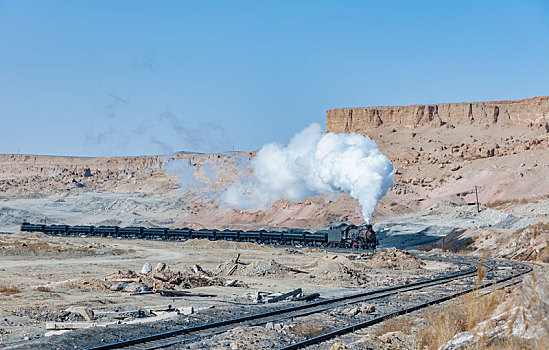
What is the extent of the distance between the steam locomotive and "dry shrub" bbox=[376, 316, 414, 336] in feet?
118

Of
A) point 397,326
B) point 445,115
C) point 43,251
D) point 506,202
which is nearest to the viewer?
point 397,326

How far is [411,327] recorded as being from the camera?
14.2m

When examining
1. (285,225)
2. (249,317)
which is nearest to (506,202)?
(285,225)

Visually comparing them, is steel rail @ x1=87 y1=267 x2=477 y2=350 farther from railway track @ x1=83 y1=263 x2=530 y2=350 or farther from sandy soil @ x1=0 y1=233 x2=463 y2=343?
sandy soil @ x1=0 y1=233 x2=463 y2=343

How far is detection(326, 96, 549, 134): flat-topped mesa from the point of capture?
132 metres

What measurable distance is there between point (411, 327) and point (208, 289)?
1309 cm

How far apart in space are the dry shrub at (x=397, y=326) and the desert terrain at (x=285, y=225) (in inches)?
3.2

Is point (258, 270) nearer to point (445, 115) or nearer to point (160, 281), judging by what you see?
point (160, 281)

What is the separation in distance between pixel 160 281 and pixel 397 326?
13694mm

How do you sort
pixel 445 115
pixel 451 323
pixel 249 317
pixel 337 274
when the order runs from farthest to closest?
pixel 445 115 < pixel 337 274 < pixel 249 317 < pixel 451 323

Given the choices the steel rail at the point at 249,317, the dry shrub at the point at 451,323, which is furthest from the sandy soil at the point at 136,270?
the dry shrub at the point at 451,323

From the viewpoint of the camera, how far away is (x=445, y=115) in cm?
14550

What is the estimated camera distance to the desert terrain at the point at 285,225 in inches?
599

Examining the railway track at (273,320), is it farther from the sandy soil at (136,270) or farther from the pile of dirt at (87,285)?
the pile of dirt at (87,285)
